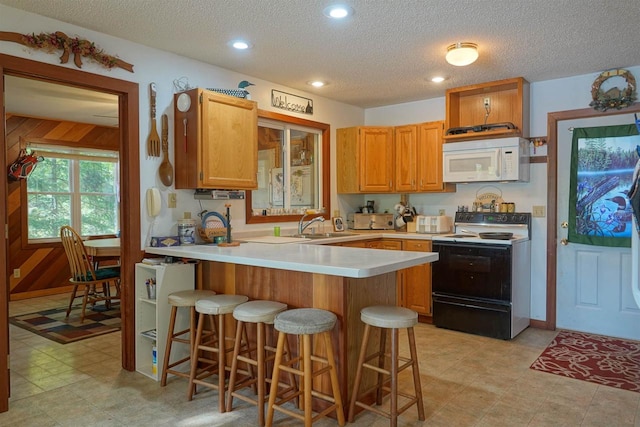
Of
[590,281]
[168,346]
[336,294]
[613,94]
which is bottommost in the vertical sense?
[168,346]

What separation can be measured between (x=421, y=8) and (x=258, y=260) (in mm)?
1815

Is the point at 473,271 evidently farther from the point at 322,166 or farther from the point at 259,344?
the point at 259,344

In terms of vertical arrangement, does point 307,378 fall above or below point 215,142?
below

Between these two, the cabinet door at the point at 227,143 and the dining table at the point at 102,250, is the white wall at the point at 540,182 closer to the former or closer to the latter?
the cabinet door at the point at 227,143

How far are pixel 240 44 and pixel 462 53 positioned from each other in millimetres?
1652

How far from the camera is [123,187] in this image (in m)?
3.27

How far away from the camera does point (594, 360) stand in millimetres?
3443

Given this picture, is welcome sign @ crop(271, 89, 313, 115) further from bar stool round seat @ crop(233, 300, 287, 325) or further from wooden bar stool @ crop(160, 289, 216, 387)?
bar stool round seat @ crop(233, 300, 287, 325)

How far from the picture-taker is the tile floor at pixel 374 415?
250 centimetres

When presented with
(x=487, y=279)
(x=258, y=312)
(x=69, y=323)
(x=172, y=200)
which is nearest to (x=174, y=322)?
(x=258, y=312)

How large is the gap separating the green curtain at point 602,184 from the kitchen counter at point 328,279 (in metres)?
2.28

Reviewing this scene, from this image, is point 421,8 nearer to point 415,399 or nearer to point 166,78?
point 166,78

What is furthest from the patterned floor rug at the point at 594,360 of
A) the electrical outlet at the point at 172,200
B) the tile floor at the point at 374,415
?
the electrical outlet at the point at 172,200

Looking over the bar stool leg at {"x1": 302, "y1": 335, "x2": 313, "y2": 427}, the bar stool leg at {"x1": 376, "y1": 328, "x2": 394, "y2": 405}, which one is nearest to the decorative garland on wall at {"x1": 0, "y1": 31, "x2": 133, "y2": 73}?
the bar stool leg at {"x1": 302, "y1": 335, "x2": 313, "y2": 427}
